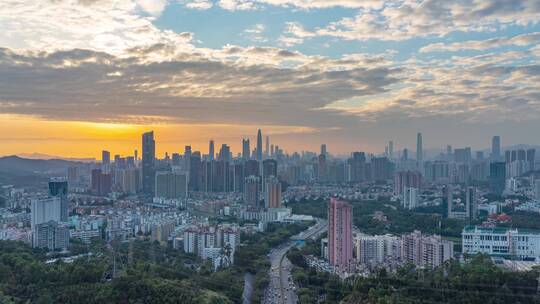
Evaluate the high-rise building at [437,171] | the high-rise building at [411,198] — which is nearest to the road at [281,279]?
the high-rise building at [411,198]

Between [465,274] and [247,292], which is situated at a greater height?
[465,274]

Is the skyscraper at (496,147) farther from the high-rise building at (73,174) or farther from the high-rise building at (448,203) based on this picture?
the high-rise building at (73,174)

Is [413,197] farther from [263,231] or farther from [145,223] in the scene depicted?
[145,223]

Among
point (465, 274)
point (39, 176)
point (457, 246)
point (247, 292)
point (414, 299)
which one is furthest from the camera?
point (39, 176)

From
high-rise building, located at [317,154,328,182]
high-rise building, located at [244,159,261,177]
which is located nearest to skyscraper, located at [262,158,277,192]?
high-rise building, located at [244,159,261,177]

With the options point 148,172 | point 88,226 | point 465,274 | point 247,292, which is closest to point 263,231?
point 88,226

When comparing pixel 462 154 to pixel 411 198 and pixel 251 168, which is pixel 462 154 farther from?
pixel 411 198
